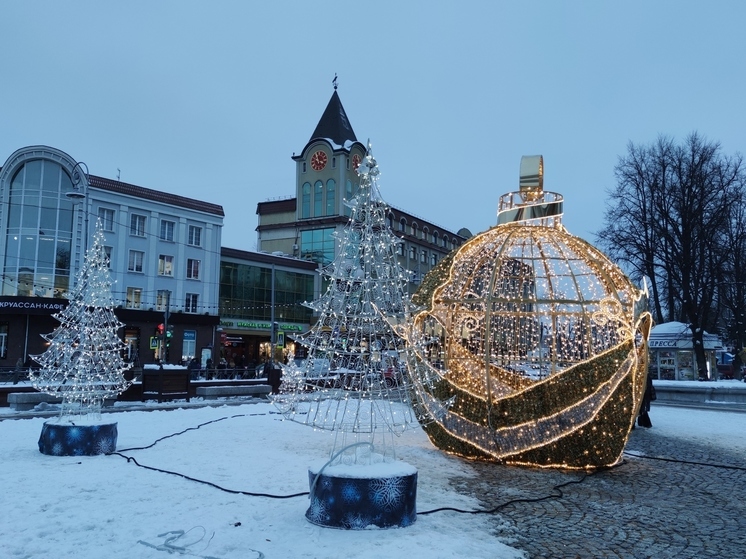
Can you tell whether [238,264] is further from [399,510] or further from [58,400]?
[399,510]

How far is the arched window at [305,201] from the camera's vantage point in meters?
55.0

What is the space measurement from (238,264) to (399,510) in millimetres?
41673

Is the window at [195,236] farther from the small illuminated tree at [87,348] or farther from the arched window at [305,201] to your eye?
the small illuminated tree at [87,348]

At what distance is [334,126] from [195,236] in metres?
18.9

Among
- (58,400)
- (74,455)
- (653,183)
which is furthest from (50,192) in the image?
(653,183)

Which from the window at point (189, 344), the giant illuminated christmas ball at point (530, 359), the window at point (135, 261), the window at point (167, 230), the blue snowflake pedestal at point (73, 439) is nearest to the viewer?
the giant illuminated christmas ball at point (530, 359)

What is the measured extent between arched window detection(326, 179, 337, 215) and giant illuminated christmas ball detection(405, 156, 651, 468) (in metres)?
42.1

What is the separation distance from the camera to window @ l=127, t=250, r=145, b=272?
39172 mm

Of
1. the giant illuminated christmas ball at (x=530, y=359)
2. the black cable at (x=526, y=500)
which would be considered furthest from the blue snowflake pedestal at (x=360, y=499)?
the giant illuminated christmas ball at (x=530, y=359)

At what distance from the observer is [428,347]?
11945 millimetres

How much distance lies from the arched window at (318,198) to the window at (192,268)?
14653 millimetres

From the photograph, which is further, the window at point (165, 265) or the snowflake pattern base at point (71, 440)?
the window at point (165, 265)

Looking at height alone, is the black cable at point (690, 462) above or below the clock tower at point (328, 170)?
below

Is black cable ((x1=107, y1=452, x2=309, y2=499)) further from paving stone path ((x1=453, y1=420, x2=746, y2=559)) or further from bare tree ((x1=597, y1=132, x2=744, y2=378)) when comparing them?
bare tree ((x1=597, y1=132, x2=744, y2=378))
